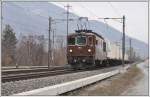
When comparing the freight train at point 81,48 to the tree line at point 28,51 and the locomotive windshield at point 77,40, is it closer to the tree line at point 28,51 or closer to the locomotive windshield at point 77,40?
the locomotive windshield at point 77,40

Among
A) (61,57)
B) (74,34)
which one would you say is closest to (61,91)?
(74,34)

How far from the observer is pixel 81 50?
4050 cm

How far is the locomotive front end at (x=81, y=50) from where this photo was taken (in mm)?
40406

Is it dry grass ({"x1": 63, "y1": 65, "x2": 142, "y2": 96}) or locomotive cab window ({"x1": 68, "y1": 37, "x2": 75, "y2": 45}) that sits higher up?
locomotive cab window ({"x1": 68, "y1": 37, "x2": 75, "y2": 45})

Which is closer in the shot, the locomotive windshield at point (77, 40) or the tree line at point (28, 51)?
the locomotive windshield at point (77, 40)

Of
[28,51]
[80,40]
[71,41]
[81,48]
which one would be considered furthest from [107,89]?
[28,51]

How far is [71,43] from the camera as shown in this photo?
134 feet

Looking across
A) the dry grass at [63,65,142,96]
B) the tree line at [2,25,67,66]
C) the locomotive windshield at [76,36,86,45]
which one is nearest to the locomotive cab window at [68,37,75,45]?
the locomotive windshield at [76,36,86,45]

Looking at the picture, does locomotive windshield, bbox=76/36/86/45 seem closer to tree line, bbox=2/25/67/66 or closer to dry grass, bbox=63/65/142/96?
dry grass, bbox=63/65/142/96

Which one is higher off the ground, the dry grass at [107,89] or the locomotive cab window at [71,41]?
the locomotive cab window at [71,41]

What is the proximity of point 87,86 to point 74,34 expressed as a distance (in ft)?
61.5

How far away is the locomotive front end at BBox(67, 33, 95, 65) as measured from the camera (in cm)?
4041

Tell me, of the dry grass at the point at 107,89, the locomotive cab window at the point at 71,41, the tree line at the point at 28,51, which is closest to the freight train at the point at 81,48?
the locomotive cab window at the point at 71,41

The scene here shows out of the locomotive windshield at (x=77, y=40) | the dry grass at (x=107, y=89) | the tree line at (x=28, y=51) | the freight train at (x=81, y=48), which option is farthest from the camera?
the tree line at (x=28, y=51)
